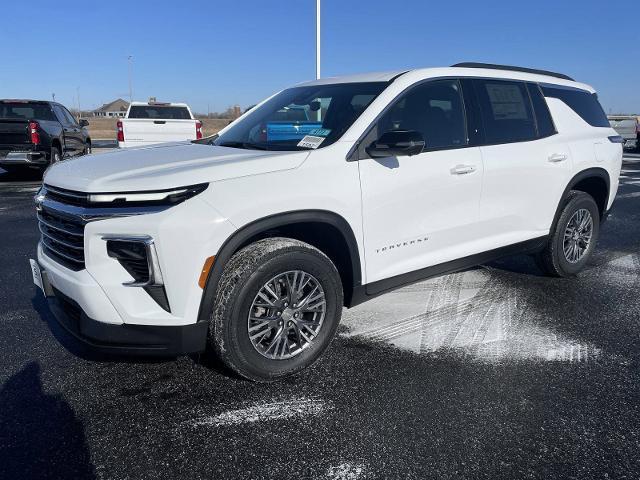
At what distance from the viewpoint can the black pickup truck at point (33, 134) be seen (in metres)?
11.3

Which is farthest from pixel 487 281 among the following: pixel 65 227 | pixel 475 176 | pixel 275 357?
pixel 65 227

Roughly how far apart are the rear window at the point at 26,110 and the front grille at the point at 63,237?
10.7 m

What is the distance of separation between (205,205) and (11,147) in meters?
10.7

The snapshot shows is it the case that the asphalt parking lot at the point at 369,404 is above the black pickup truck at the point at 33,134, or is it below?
below

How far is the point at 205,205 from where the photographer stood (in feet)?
8.80

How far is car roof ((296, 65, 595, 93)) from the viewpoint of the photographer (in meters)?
3.77

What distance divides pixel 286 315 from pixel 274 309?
0.29 ft

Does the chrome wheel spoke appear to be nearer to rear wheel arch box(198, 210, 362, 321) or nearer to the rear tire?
rear wheel arch box(198, 210, 362, 321)

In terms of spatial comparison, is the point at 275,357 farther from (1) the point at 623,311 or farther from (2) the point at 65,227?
(1) the point at 623,311

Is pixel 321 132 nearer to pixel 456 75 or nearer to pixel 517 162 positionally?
pixel 456 75

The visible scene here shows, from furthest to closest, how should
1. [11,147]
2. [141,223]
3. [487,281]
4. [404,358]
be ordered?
[11,147] < [487,281] < [404,358] < [141,223]

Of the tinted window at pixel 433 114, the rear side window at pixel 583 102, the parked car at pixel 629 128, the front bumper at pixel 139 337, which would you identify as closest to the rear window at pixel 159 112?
the rear side window at pixel 583 102

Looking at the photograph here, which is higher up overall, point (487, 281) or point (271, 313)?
point (271, 313)

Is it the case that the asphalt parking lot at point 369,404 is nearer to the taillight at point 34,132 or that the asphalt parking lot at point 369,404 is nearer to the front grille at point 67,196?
the front grille at point 67,196
